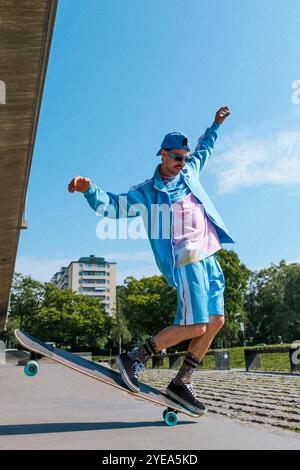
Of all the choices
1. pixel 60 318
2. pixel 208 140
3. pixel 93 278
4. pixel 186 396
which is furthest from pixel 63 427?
pixel 93 278

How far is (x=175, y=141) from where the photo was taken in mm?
3842

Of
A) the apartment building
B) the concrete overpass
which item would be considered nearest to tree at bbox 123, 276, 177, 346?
the concrete overpass

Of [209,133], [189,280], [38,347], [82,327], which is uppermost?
[82,327]

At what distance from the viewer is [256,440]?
8.45 feet

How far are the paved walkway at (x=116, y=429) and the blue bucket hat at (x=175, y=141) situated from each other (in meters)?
2.14

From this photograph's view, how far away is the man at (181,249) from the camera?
346 cm

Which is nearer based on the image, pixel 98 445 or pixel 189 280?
pixel 98 445

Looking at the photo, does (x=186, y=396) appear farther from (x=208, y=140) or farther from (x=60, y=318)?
(x=60, y=318)

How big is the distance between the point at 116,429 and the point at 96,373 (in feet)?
1.61

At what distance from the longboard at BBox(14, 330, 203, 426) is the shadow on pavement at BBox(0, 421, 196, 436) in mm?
97

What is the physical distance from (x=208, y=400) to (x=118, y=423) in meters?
2.34

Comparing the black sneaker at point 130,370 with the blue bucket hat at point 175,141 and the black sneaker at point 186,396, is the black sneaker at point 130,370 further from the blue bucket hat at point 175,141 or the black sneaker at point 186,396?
the blue bucket hat at point 175,141
